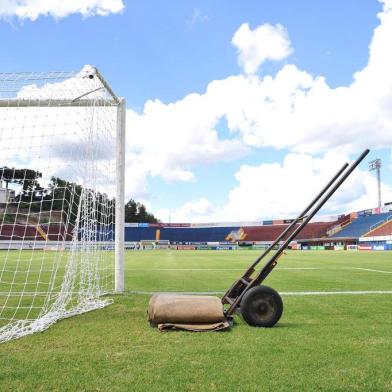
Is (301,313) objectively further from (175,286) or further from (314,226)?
(314,226)

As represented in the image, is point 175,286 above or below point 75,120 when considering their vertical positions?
below

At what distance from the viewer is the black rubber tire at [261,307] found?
6282mm

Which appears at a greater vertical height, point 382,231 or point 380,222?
point 380,222

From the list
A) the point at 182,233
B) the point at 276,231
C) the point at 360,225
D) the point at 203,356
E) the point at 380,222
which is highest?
the point at 380,222

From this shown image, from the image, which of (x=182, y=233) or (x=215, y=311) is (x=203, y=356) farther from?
(x=182, y=233)

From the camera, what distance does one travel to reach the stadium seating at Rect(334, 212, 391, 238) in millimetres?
77312

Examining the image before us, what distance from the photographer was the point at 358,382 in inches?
158

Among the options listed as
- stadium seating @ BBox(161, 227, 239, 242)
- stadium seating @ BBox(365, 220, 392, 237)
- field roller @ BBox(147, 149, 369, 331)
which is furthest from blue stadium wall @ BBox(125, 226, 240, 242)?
field roller @ BBox(147, 149, 369, 331)

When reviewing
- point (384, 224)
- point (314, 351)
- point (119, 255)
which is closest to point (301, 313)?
point (314, 351)

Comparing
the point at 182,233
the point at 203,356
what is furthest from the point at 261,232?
the point at 203,356

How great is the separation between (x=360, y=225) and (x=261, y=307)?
8024 centimetres

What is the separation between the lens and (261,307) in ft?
20.8

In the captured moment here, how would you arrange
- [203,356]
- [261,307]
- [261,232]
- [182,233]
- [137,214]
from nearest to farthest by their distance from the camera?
[203,356]
[261,307]
[261,232]
[182,233]
[137,214]

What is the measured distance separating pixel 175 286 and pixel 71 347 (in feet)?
23.8
